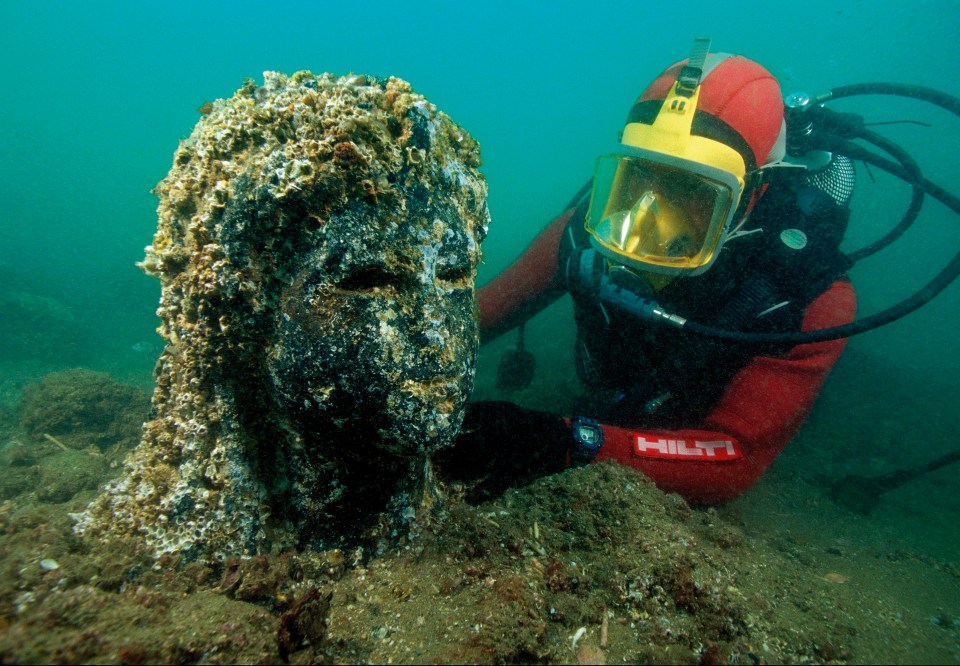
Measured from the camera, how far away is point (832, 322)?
3.41 meters

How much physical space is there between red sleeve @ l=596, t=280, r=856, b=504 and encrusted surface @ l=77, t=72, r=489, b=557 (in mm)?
1900

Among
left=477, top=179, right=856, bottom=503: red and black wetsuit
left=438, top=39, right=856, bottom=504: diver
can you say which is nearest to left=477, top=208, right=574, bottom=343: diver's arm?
left=477, top=179, right=856, bottom=503: red and black wetsuit

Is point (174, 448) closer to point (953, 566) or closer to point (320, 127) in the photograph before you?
point (320, 127)

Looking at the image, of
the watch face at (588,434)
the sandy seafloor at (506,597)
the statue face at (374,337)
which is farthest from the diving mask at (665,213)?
the statue face at (374,337)

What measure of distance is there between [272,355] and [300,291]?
9.9 inches

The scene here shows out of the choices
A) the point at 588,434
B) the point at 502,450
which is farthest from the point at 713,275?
the point at 502,450

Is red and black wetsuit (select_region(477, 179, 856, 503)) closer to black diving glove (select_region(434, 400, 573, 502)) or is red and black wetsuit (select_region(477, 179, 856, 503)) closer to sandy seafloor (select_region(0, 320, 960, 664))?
black diving glove (select_region(434, 400, 573, 502))

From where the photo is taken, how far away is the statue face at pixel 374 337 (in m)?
1.40

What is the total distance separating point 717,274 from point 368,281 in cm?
329

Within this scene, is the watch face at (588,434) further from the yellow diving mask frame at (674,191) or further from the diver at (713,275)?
the yellow diving mask frame at (674,191)

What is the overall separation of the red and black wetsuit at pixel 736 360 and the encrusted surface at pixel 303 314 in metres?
1.87

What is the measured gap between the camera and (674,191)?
348 centimetres

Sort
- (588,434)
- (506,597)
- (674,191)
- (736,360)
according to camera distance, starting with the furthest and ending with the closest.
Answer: (736,360) → (674,191) → (588,434) → (506,597)

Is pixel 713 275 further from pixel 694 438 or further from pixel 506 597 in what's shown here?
pixel 506 597
